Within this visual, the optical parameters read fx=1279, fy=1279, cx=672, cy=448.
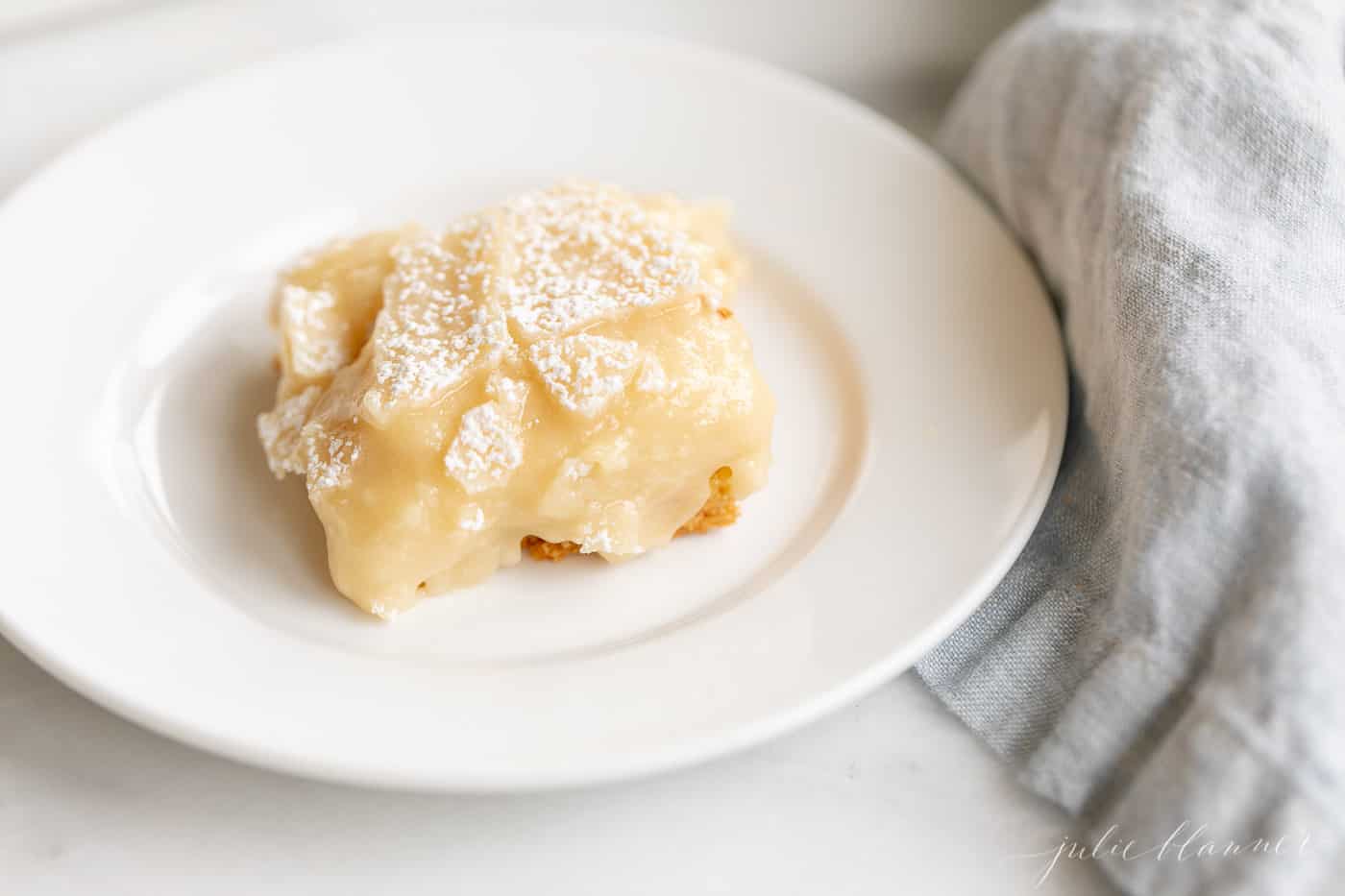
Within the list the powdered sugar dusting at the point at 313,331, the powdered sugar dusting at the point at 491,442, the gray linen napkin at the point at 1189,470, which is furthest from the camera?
the powdered sugar dusting at the point at 313,331

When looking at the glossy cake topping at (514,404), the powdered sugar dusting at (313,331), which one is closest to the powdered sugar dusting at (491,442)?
the glossy cake topping at (514,404)

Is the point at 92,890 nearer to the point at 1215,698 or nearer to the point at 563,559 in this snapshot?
the point at 563,559

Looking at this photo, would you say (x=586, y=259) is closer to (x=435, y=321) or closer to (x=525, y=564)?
(x=435, y=321)

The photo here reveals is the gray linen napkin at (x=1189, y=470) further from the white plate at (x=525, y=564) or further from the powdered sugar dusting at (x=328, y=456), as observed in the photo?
the powdered sugar dusting at (x=328, y=456)

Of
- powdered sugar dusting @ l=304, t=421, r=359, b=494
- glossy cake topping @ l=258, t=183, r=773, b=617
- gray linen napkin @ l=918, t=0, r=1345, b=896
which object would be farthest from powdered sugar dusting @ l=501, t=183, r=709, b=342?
gray linen napkin @ l=918, t=0, r=1345, b=896

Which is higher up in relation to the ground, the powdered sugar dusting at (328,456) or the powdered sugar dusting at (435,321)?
the powdered sugar dusting at (435,321)

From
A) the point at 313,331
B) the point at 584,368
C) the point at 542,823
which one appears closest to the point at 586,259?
the point at 584,368
